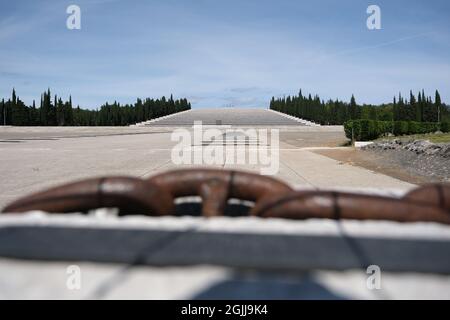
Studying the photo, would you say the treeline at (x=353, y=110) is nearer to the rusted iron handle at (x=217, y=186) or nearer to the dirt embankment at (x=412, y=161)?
the dirt embankment at (x=412, y=161)

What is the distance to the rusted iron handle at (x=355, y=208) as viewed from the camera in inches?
75.0

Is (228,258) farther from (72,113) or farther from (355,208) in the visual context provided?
(72,113)


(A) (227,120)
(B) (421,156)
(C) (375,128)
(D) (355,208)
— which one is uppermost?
(A) (227,120)

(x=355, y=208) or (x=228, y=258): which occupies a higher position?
(x=355, y=208)

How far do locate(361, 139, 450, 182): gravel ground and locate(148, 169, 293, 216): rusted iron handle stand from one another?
7.18m

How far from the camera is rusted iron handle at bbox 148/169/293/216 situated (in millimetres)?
2256

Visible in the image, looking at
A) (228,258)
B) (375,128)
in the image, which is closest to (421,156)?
(375,128)

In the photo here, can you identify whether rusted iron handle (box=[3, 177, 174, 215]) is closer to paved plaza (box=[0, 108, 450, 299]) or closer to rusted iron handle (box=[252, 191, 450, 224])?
paved plaza (box=[0, 108, 450, 299])

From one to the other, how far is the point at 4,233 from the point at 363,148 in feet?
53.1

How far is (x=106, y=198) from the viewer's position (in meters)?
2.09

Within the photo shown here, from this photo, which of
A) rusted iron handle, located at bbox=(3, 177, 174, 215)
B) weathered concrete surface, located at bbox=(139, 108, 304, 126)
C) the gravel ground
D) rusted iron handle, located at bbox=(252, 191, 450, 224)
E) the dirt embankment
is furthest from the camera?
weathered concrete surface, located at bbox=(139, 108, 304, 126)

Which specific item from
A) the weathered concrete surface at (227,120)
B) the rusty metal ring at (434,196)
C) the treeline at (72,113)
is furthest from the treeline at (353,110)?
the rusty metal ring at (434,196)

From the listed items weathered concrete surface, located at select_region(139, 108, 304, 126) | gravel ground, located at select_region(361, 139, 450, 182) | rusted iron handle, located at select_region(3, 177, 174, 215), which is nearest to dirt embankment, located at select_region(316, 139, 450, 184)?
gravel ground, located at select_region(361, 139, 450, 182)

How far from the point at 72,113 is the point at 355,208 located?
3051 inches
